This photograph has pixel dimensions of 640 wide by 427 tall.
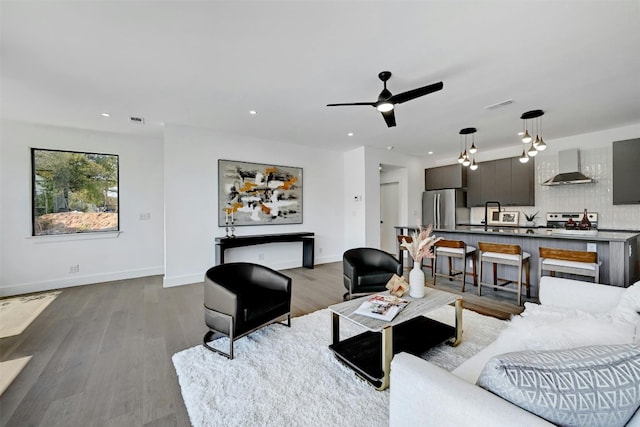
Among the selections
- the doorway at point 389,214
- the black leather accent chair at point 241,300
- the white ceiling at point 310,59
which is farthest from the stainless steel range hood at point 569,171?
the black leather accent chair at point 241,300

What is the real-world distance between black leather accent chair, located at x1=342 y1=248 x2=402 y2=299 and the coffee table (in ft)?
2.50

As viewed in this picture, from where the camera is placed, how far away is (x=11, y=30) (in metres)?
2.01

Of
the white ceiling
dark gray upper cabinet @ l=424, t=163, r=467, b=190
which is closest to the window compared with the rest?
the white ceiling

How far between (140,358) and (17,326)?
1.88 m

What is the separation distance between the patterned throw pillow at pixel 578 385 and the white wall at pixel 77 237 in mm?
5722

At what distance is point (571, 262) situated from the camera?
299cm

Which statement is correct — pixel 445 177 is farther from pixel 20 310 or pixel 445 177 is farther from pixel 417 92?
pixel 20 310

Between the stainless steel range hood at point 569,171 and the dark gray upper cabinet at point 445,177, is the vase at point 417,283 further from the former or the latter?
the dark gray upper cabinet at point 445,177

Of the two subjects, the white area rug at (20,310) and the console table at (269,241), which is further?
the console table at (269,241)

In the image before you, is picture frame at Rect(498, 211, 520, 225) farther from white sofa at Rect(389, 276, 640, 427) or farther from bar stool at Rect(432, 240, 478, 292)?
white sofa at Rect(389, 276, 640, 427)

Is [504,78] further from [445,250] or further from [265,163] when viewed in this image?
[265,163]

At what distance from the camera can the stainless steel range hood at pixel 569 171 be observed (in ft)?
15.4

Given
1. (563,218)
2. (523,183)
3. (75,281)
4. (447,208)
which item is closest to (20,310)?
(75,281)

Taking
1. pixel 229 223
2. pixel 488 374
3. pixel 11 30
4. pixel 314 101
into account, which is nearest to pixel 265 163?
pixel 229 223
